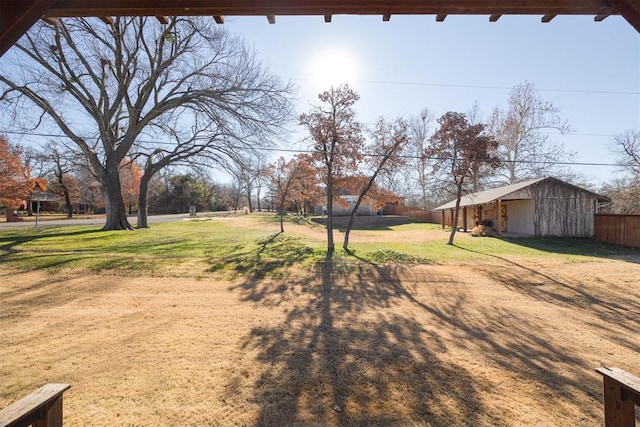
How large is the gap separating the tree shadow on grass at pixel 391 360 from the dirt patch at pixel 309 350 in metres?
0.02

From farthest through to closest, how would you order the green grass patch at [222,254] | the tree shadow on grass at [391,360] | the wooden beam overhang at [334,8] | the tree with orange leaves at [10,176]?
1. the tree with orange leaves at [10,176]
2. the green grass patch at [222,254]
3. the tree shadow on grass at [391,360]
4. the wooden beam overhang at [334,8]

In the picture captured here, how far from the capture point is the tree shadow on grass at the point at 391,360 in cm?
284

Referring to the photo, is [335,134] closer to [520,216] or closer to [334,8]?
[334,8]

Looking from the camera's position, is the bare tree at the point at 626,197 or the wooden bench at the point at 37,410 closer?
the wooden bench at the point at 37,410

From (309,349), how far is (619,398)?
3.22 m

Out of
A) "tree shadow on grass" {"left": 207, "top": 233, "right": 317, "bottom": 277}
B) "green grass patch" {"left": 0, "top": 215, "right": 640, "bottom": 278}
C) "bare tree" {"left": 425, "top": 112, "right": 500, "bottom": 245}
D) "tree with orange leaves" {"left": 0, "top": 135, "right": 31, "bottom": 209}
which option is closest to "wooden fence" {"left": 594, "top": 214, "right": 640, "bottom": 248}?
"green grass patch" {"left": 0, "top": 215, "right": 640, "bottom": 278}

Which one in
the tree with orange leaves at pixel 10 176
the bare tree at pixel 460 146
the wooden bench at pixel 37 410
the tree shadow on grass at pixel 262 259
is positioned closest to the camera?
the wooden bench at pixel 37 410

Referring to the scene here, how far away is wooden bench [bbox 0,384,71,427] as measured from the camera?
4.90 feet

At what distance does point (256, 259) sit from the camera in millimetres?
10453

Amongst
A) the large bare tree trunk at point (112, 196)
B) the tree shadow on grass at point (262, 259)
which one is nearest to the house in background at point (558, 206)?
the tree shadow on grass at point (262, 259)

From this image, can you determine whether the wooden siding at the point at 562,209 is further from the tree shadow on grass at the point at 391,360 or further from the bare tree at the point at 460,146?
the tree shadow on grass at the point at 391,360

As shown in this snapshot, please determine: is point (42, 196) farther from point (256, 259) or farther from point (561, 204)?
point (561, 204)

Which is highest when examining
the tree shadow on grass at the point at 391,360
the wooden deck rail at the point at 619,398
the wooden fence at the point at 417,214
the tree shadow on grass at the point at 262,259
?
the wooden fence at the point at 417,214

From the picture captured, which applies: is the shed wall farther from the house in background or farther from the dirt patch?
the dirt patch
